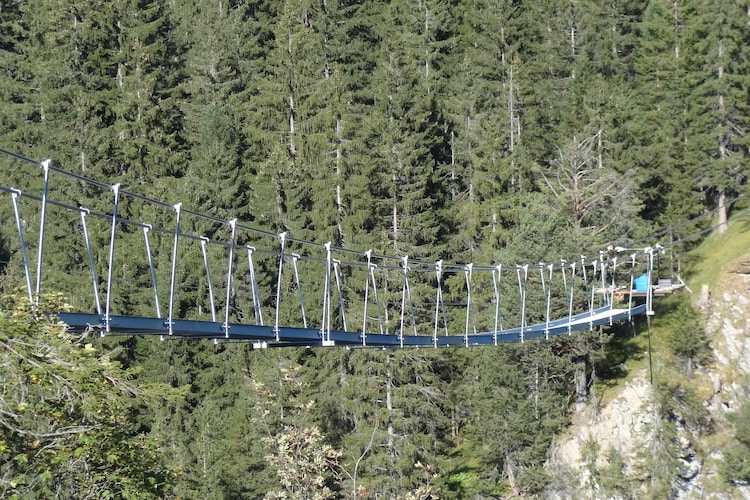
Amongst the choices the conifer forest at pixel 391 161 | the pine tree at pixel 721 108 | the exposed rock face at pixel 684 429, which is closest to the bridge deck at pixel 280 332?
the conifer forest at pixel 391 161

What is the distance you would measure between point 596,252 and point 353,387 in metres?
7.18

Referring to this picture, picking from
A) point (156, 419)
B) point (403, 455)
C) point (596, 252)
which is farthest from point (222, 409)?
point (596, 252)

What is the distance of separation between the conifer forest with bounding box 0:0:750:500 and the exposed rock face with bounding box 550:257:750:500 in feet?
1.91

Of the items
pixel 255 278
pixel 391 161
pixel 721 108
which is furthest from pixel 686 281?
pixel 255 278

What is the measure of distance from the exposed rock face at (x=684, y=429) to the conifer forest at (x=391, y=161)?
0.58 meters

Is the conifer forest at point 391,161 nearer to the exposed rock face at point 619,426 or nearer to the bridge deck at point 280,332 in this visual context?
the exposed rock face at point 619,426

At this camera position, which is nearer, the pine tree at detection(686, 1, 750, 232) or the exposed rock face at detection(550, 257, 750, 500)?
the exposed rock face at detection(550, 257, 750, 500)

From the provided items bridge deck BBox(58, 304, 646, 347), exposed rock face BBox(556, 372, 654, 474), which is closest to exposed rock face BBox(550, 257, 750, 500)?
exposed rock face BBox(556, 372, 654, 474)

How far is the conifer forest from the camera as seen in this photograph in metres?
26.0

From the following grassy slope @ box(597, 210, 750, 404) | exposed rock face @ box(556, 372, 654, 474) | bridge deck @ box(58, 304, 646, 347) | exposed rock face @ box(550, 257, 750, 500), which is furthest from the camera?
grassy slope @ box(597, 210, 750, 404)

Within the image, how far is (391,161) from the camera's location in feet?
102

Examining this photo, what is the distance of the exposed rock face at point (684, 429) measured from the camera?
25172 mm

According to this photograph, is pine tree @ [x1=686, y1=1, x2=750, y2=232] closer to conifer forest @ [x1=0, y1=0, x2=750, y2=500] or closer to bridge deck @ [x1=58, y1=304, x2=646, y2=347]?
conifer forest @ [x1=0, y1=0, x2=750, y2=500]

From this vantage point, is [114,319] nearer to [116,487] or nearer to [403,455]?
[116,487]
